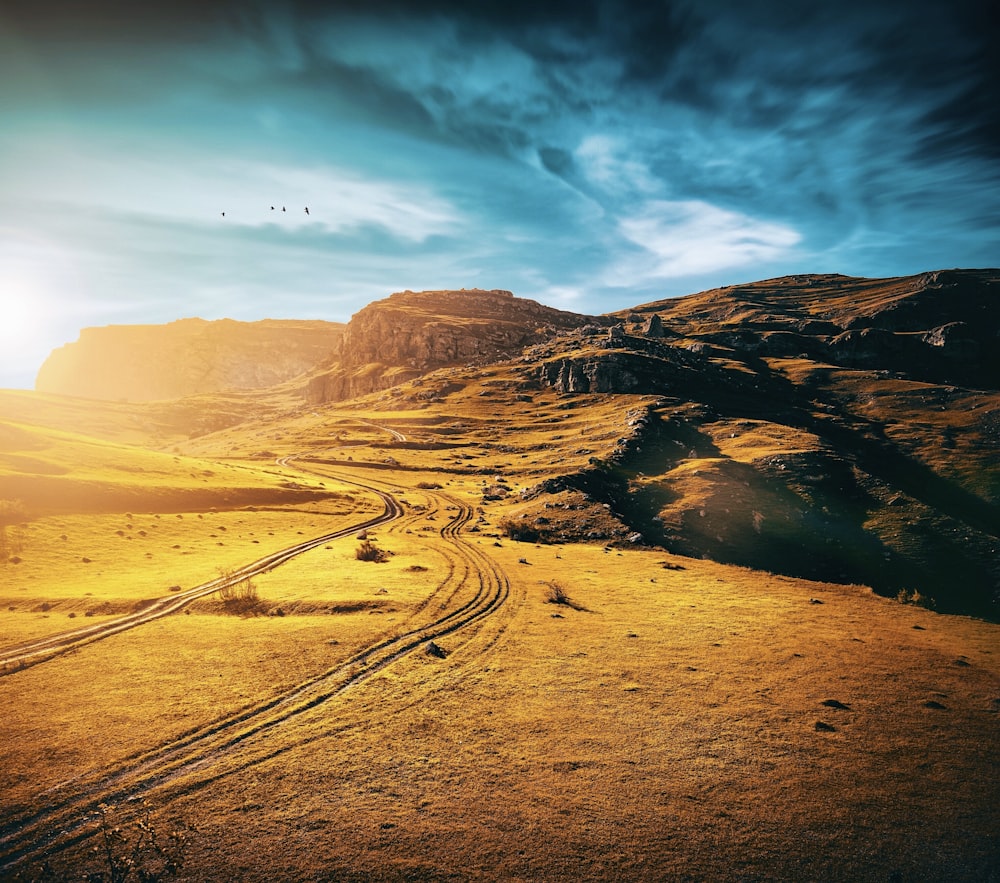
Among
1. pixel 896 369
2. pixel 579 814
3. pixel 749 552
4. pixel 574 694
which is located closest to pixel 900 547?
pixel 749 552

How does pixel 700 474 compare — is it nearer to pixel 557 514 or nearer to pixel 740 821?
pixel 557 514

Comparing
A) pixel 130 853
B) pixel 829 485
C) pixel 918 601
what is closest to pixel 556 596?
pixel 130 853

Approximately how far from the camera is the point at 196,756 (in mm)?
18234

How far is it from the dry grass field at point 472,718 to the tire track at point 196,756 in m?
0.10

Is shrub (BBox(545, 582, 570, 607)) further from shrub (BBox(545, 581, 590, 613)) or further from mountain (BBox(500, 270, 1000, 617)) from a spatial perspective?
mountain (BBox(500, 270, 1000, 617))

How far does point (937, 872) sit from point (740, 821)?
5765 mm

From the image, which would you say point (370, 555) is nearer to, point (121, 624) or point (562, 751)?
point (121, 624)

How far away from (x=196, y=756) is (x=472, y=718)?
1122 centimetres

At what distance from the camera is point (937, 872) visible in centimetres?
1485

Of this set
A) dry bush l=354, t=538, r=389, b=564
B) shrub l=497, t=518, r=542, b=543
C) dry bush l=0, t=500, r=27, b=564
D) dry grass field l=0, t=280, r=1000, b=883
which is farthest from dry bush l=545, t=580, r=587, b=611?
dry bush l=0, t=500, r=27, b=564

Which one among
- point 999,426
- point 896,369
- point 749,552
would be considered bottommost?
point 749,552

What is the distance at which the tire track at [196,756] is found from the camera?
14.8m

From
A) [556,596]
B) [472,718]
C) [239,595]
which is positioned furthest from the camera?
[556,596]

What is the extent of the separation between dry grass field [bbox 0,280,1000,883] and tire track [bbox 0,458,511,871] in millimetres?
100
